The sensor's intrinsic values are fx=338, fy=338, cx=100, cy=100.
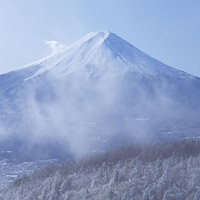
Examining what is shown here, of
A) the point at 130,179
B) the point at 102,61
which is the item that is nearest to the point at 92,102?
the point at 102,61

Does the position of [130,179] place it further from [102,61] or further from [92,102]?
[102,61]

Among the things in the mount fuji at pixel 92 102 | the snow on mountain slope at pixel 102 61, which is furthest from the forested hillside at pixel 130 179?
the snow on mountain slope at pixel 102 61

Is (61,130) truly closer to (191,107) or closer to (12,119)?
(12,119)

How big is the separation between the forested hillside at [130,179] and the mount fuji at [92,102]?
7.95m

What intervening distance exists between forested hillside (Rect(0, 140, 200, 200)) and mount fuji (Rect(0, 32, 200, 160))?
7946 mm

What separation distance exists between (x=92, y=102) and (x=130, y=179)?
93.6 feet

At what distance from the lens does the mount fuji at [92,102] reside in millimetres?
23844

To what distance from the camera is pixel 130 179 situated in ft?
25.5

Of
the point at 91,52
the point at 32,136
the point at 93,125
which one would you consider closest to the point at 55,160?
the point at 32,136

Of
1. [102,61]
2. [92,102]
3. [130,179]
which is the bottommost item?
[130,179]

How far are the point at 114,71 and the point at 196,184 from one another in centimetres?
3989

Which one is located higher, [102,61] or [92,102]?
[102,61]

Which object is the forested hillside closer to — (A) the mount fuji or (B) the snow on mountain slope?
(A) the mount fuji

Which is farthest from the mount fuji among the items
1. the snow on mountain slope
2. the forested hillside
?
the forested hillside
